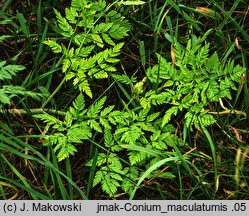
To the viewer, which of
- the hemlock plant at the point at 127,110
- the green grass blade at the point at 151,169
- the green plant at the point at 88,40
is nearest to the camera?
the green grass blade at the point at 151,169

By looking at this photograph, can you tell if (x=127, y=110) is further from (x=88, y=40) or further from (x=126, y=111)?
(x=88, y=40)

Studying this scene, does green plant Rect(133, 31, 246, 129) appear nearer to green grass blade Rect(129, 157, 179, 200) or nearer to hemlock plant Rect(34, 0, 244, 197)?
hemlock plant Rect(34, 0, 244, 197)

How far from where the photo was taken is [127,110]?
3213 mm

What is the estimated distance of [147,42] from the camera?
3.55 m

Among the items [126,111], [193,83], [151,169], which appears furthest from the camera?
[126,111]

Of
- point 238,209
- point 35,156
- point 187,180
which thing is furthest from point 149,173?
point 35,156

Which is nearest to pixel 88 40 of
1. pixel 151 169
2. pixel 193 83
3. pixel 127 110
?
pixel 127 110

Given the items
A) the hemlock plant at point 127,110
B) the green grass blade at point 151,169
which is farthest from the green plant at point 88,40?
the green grass blade at point 151,169

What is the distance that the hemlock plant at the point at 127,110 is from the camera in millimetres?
3057

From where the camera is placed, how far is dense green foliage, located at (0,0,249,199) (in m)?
3.07

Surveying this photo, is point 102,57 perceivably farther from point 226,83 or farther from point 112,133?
point 226,83

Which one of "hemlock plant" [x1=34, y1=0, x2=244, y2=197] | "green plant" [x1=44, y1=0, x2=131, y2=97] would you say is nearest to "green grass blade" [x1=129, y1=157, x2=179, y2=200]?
"hemlock plant" [x1=34, y1=0, x2=244, y2=197]

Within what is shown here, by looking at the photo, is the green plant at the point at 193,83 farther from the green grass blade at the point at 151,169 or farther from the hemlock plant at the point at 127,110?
the green grass blade at the point at 151,169

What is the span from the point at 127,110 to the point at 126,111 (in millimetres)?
77
